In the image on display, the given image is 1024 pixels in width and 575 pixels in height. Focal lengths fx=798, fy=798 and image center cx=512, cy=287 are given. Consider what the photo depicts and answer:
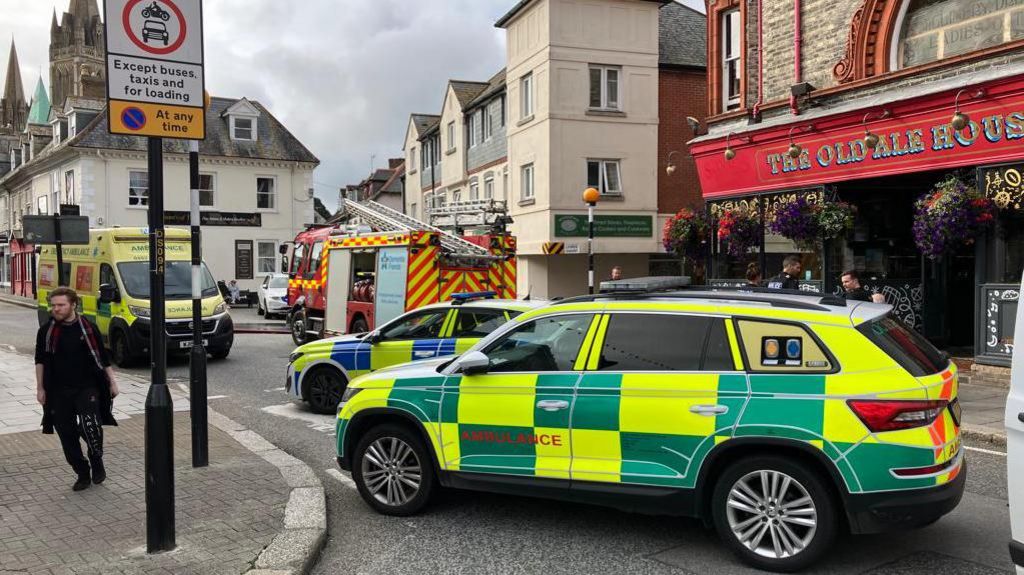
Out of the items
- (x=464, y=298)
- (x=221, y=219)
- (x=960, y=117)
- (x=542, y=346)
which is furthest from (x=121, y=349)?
(x=221, y=219)

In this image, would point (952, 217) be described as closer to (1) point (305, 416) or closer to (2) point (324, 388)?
(2) point (324, 388)

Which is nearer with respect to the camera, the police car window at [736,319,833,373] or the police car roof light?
the police car window at [736,319,833,373]

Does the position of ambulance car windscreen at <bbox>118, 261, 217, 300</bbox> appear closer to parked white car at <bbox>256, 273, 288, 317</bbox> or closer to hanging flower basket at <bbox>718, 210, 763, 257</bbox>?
hanging flower basket at <bbox>718, 210, 763, 257</bbox>

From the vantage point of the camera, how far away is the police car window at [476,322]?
9375 mm

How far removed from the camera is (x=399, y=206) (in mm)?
56188

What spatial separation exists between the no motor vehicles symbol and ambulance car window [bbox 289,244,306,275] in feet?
48.2

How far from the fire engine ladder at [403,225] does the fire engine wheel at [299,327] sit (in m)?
2.69

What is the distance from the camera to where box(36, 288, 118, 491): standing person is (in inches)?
245

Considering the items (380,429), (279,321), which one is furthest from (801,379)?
(279,321)

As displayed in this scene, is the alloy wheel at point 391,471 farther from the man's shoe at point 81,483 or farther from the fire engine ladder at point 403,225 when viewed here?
the fire engine ladder at point 403,225

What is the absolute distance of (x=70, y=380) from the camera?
626 cm

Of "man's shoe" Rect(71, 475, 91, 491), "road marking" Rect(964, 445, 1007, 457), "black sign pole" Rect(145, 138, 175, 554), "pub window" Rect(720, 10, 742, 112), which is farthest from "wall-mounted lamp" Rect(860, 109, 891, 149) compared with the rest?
"man's shoe" Rect(71, 475, 91, 491)

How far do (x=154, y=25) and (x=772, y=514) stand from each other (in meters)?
4.77

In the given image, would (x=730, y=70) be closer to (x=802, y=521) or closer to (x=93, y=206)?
(x=802, y=521)
